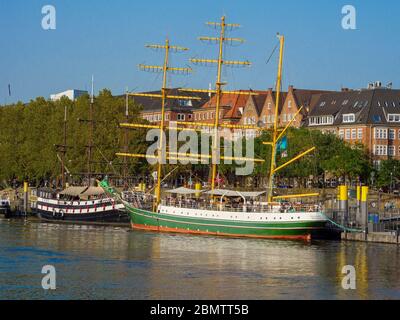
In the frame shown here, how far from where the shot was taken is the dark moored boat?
102 meters

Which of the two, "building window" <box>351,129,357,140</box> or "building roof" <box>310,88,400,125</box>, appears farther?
"building window" <box>351,129,357,140</box>

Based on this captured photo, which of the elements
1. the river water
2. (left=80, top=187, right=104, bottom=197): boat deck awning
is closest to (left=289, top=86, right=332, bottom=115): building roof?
(left=80, top=187, right=104, bottom=197): boat deck awning

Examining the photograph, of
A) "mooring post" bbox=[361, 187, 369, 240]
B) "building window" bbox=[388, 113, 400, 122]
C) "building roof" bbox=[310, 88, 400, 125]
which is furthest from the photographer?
"building window" bbox=[388, 113, 400, 122]

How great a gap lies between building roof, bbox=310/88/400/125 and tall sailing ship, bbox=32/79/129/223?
164 ft

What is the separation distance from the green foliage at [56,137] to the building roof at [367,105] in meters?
31.1

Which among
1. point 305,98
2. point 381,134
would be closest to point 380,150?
point 381,134

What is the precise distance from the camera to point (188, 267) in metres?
63.1

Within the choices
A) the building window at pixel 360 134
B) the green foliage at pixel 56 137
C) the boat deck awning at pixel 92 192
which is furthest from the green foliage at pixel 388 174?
the boat deck awning at pixel 92 192

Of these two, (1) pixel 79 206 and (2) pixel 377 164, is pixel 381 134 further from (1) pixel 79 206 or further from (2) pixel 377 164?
(1) pixel 79 206

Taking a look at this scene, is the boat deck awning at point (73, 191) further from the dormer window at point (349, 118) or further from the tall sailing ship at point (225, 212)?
the dormer window at point (349, 118)

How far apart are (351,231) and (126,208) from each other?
23.7 meters

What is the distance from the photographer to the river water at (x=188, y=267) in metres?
53.5

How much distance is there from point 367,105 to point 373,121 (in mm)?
2494

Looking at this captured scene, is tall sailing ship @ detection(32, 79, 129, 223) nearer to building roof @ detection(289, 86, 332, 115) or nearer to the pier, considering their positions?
the pier
